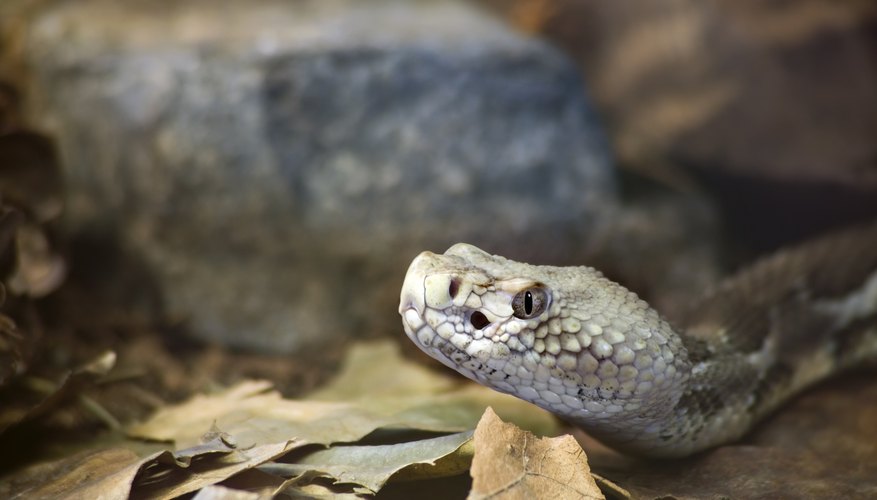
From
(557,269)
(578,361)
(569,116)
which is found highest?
(569,116)

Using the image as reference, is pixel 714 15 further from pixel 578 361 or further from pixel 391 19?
pixel 578 361

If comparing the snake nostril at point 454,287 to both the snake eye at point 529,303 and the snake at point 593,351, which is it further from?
the snake eye at point 529,303

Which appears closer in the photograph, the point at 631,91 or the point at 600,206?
the point at 600,206

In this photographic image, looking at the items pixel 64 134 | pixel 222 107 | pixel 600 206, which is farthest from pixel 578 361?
pixel 64 134

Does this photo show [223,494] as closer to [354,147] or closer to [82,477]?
[82,477]

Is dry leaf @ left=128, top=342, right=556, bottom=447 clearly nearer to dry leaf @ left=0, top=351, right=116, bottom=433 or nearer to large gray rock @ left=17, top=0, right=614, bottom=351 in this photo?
dry leaf @ left=0, top=351, right=116, bottom=433

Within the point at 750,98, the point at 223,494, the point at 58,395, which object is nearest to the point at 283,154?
the point at 58,395

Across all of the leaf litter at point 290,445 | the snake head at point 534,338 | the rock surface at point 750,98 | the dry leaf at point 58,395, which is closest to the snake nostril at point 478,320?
the snake head at point 534,338
